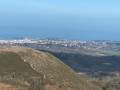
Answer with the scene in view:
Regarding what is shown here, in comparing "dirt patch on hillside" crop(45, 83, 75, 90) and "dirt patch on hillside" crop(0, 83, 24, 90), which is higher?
"dirt patch on hillside" crop(0, 83, 24, 90)

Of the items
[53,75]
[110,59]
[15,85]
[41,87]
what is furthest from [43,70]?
[110,59]

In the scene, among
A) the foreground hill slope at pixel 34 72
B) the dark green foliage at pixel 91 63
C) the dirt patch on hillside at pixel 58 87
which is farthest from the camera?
the dark green foliage at pixel 91 63

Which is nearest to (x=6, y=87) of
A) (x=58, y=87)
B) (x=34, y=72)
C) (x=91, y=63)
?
(x=34, y=72)

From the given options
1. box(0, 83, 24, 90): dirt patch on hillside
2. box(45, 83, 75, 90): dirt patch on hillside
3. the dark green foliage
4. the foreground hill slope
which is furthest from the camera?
the dark green foliage

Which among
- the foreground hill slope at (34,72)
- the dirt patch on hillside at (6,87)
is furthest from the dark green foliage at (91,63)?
the dirt patch on hillside at (6,87)

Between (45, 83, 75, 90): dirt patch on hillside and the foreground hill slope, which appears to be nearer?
the foreground hill slope

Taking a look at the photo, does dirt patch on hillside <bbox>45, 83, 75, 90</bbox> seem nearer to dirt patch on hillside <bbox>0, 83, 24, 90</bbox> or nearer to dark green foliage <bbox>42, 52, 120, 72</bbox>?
dirt patch on hillside <bbox>0, 83, 24, 90</bbox>

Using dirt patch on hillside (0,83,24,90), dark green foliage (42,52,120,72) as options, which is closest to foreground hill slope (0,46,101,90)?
dirt patch on hillside (0,83,24,90)

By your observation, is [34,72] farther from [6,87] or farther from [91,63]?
[91,63]

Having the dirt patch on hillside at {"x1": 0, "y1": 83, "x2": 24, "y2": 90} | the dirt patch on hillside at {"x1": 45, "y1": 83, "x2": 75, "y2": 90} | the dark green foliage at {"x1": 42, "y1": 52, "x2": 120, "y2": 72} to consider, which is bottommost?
the dark green foliage at {"x1": 42, "y1": 52, "x2": 120, "y2": 72}

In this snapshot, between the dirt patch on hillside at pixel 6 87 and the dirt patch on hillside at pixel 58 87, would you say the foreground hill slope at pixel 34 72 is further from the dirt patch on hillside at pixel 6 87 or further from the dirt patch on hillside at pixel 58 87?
the dirt patch on hillside at pixel 6 87
